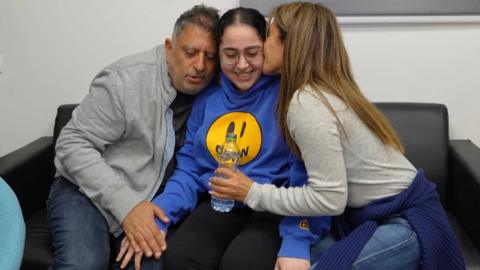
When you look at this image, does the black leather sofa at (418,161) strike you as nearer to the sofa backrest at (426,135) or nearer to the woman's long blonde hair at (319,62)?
the sofa backrest at (426,135)

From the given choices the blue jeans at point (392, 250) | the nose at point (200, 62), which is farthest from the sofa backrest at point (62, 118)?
the blue jeans at point (392, 250)

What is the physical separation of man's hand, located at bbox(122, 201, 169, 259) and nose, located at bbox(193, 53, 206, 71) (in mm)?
468

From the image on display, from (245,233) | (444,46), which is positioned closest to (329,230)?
(245,233)

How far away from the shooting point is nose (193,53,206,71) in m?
1.53

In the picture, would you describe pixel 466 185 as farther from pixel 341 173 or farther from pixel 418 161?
pixel 341 173

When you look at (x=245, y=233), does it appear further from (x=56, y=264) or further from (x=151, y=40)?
(x=151, y=40)

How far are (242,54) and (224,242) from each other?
0.58 metres

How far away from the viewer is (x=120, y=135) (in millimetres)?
1560

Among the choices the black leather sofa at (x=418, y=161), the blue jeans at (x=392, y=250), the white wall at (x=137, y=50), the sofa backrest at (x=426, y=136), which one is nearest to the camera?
the blue jeans at (x=392, y=250)

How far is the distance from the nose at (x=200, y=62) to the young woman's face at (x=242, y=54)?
6cm

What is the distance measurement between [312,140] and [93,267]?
70cm

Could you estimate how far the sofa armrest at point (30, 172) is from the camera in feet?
5.60

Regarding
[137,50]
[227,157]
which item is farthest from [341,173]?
[137,50]

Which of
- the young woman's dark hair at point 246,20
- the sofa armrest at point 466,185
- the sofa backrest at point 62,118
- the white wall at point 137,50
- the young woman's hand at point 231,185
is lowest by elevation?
the sofa armrest at point 466,185
